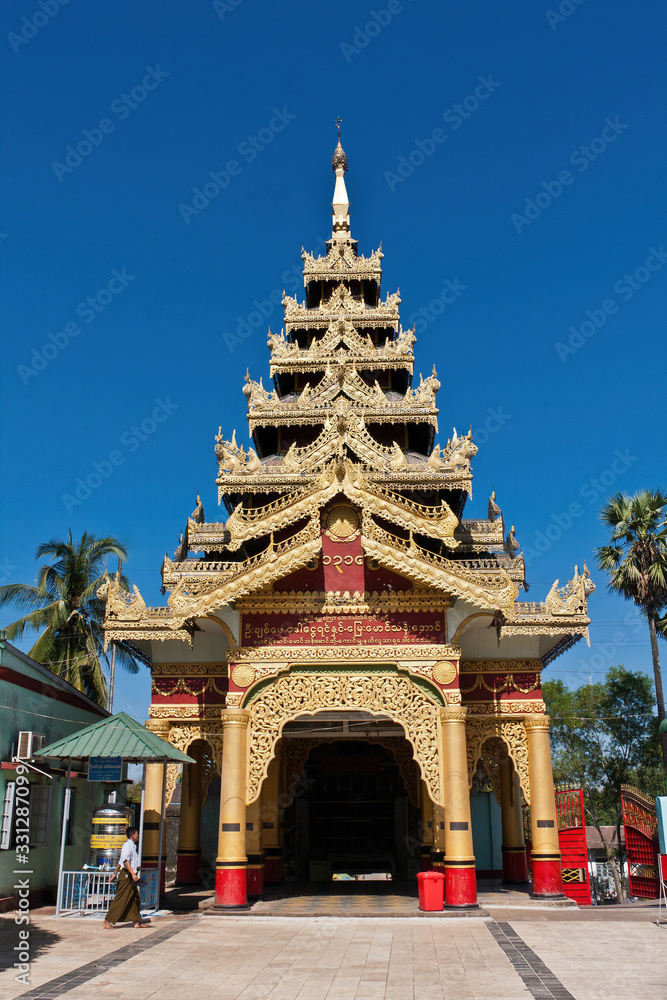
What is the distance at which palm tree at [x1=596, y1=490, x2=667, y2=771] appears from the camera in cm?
2867

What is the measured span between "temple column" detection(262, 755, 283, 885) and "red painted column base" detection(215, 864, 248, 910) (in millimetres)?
4976

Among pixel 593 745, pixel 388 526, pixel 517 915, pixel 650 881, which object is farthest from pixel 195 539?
pixel 593 745

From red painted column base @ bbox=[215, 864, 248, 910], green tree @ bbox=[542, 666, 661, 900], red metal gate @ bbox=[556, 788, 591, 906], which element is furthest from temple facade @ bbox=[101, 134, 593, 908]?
green tree @ bbox=[542, 666, 661, 900]

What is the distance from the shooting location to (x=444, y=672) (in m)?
15.6

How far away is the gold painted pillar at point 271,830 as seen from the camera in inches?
798

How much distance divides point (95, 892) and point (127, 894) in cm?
202

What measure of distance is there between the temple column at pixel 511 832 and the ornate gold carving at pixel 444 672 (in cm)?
669

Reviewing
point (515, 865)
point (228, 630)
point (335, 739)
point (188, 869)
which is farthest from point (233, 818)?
point (515, 865)

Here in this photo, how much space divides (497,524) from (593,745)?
27581 mm

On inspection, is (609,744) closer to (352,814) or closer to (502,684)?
(352,814)

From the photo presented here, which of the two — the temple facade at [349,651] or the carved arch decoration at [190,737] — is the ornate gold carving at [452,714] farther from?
the carved arch decoration at [190,737]

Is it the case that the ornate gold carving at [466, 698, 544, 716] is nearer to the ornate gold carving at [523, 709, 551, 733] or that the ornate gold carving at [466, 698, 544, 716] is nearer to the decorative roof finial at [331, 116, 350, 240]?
the ornate gold carving at [523, 709, 551, 733]

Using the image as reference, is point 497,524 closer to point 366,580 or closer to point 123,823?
point 366,580

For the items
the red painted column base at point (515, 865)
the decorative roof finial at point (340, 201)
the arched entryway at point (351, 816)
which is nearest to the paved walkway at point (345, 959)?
the red painted column base at point (515, 865)
